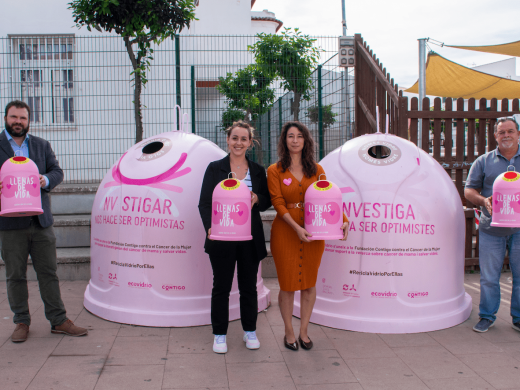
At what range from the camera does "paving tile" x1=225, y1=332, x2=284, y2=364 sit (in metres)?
3.26

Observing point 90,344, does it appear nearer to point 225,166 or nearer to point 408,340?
point 225,166

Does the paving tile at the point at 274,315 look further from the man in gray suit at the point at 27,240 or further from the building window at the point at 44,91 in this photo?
the building window at the point at 44,91

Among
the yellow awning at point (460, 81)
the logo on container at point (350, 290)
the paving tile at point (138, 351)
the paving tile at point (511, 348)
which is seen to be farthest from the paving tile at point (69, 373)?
Answer: the yellow awning at point (460, 81)

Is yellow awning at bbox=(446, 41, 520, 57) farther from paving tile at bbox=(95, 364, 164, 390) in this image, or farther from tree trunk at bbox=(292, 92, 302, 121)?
paving tile at bbox=(95, 364, 164, 390)

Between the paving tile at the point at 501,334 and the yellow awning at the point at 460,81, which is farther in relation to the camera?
the yellow awning at the point at 460,81

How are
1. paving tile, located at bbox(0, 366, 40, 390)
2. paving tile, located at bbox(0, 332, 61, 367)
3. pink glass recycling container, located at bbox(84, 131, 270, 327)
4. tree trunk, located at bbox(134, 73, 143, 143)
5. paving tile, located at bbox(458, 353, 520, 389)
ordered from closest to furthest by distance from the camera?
paving tile, located at bbox(0, 366, 40, 390)
paving tile, located at bbox(458, 353, 520, 389)
paving tile, located at bbox(0, 332, 61, 367)
pink glass recycling container, located at bbox(84, 131, 270, 327)
tree trunk, located at bbox(134, 73, 143, 143)

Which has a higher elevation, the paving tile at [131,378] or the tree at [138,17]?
the tree at [138,17]

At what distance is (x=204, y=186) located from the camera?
3.32m

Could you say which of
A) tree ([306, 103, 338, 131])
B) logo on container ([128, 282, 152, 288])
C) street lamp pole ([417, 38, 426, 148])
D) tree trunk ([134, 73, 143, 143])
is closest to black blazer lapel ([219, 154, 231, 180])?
logo on container ([128, 282, 152, 288])

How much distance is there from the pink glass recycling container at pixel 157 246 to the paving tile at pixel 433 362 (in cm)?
152

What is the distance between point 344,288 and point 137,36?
4998 mm

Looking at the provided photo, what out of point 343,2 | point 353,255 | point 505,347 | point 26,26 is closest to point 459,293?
point 505,347

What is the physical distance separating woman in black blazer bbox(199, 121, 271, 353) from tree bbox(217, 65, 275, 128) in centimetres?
406

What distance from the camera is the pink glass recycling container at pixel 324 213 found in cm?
311
